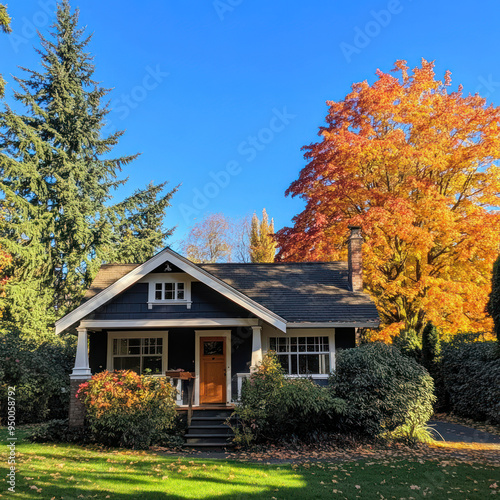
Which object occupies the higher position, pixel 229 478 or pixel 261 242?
pixel 261 242

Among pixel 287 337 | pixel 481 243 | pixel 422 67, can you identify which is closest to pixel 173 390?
pixel 287 337

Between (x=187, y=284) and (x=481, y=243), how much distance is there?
10786mm

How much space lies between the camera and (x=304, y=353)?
14617 millimetres

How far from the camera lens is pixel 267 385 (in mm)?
11805

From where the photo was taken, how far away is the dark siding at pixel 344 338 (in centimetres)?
1459

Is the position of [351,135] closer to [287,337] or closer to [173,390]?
[287,337]

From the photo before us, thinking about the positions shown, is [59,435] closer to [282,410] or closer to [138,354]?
[138,354]

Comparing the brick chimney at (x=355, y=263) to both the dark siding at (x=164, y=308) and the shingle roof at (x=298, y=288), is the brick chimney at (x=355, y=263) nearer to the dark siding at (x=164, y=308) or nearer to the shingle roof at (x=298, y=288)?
the shingle roof at (x=298, y=288)

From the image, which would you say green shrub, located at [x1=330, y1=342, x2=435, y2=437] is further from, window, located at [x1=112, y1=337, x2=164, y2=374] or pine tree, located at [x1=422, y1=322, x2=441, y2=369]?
pine tree, located at [x1=422, y1=322, x2=441, y2=369]

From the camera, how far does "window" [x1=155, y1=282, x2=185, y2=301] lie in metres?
13.6

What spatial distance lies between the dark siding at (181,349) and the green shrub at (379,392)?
4798 mm

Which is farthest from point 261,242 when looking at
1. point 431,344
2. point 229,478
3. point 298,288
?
point 229,478

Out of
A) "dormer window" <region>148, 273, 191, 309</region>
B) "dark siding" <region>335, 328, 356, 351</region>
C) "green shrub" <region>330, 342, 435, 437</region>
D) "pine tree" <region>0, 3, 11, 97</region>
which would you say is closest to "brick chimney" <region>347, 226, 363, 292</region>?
"dark siding" <region>335, 328, 356, 351</region>

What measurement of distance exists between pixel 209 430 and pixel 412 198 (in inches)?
496
